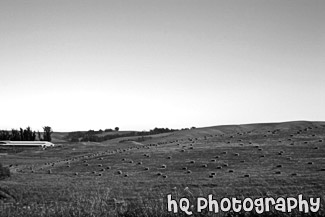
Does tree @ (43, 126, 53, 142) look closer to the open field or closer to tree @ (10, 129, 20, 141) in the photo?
tree @ (10, 129, 20, 141)

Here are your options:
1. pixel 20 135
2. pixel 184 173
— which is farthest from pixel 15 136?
pixel 184 173

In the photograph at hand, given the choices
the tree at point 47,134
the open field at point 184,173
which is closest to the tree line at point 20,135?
the tree at point 47,134

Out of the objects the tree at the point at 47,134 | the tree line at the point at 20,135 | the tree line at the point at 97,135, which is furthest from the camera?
the tree line at the point at 97,135

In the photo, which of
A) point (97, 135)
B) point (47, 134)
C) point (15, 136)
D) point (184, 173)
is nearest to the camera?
point (184, 173)

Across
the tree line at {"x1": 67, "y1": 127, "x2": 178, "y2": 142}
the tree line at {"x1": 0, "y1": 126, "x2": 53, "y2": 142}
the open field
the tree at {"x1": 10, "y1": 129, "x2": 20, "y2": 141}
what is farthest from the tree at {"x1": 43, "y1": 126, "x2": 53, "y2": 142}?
the open field

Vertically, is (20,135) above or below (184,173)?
above

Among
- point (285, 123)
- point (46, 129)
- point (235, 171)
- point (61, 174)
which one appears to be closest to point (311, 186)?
point (235, 171)

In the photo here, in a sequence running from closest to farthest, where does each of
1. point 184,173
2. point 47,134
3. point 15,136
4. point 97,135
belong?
point 184,173 < point 15,136 < point 47,134 < point 97,135

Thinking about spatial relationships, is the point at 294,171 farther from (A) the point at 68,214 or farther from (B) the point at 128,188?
(A) the point at 68,214

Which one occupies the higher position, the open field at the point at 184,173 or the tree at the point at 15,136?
the tree at the point at 15,136

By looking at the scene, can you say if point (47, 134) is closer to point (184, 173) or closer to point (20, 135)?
point (20, 135)

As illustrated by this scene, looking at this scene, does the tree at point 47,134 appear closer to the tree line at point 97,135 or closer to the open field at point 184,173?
the tree line at point 97,135

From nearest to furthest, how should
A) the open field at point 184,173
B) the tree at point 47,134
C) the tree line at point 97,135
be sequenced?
the open field at point 184,173, the tree at point 47,134, the tree line at point 97,135

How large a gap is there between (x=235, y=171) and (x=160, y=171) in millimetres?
9666
